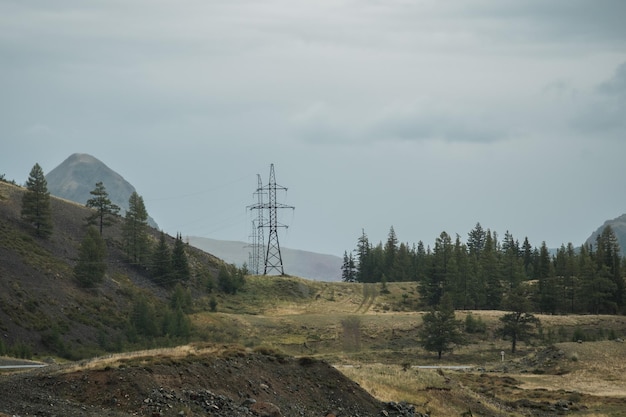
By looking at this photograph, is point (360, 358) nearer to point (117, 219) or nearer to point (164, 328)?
point (164, 328)

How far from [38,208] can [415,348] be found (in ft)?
199

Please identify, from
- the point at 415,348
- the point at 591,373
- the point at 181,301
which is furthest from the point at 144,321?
the point at 591,373

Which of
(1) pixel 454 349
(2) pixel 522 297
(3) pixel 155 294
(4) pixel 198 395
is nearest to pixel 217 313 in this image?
(3) pixel 155 294

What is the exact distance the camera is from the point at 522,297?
109812 mm

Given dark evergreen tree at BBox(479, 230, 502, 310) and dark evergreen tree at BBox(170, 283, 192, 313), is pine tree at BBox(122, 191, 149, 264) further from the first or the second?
dark evergreen tree at BBox(479, 230, 502, 310)

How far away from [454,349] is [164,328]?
40.3 metres

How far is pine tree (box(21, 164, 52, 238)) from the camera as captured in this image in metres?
119

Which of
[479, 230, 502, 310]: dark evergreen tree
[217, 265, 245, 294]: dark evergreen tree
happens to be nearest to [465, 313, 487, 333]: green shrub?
[479, 230, 502, 310]: dark evergreen tree

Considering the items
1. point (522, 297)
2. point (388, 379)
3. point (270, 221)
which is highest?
point (270, 221)

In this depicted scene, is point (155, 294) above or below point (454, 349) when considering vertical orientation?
above

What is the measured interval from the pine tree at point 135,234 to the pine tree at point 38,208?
15308mm

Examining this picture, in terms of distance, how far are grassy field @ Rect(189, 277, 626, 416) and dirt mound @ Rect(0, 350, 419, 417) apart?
7525 millimetres

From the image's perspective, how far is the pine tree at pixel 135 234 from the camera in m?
132

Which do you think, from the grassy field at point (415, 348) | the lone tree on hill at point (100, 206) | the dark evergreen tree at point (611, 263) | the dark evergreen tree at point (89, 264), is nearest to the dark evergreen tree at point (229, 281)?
the grassy field at point (415, 348)
